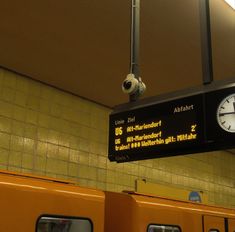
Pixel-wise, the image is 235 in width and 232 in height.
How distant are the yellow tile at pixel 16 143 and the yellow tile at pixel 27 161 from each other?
4.7 inches

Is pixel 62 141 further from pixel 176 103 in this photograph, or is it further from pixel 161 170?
pixel 176 103

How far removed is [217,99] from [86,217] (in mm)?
1334

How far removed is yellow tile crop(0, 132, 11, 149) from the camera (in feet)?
19.0

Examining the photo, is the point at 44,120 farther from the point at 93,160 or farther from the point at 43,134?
the point at 93,160

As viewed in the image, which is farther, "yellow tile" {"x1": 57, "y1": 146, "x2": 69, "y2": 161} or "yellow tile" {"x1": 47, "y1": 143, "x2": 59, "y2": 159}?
"yellow tile" {"x1": 57, "y1": 146, "x2": 69, "y2": 161}

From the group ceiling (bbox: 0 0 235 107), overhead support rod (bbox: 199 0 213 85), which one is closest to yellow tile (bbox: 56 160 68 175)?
ceiling (bbox: 0 0 235 107)

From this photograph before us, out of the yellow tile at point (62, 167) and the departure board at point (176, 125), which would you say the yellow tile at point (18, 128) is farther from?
the departure board at point (176, 125)

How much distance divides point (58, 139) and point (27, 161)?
716 mm

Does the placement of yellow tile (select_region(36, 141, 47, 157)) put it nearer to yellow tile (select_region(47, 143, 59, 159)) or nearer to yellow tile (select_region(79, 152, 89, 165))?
yellow tile (select_region(47, 143, 59, 159))

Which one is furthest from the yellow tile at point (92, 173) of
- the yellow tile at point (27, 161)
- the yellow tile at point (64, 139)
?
the yellow tile at point (27, 161)

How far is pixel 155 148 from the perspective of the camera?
3.59m

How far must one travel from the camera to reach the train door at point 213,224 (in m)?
4.71

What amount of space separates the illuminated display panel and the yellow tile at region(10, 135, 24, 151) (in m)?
2.44

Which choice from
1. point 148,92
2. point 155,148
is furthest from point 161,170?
point 155,148
